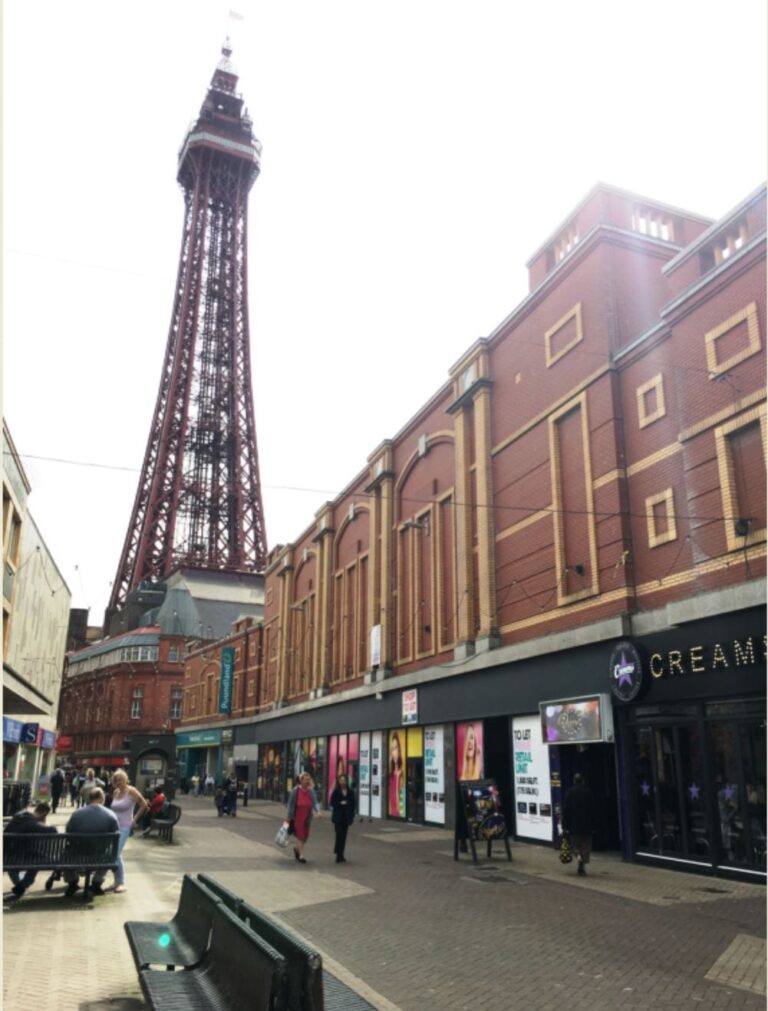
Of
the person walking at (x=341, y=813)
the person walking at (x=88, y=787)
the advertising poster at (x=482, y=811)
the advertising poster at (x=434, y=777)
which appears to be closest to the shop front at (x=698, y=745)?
the advertising poster at (x=482, y=811)

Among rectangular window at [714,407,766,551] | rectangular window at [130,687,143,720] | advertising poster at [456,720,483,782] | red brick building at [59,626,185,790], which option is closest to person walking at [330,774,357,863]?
advertising poster at [456,720,483,782]

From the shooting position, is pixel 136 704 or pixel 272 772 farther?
pixel 136 704

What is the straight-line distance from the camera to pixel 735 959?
773 centimetres

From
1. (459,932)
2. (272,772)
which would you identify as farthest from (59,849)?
(272,772)

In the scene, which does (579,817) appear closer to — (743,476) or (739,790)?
(739,790)

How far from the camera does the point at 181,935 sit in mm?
6762

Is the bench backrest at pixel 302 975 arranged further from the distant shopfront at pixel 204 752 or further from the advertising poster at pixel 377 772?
the distant shopfront at pixel 204 752

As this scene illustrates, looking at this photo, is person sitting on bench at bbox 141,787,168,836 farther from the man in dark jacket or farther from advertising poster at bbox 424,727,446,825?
the man in dark jacket

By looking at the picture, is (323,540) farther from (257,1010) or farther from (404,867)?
(257,1010)

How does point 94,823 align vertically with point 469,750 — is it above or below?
below

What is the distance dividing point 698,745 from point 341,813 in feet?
22.5

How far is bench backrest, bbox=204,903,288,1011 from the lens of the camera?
13.6 feet

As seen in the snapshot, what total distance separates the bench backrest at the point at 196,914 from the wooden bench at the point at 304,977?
19.5 inches

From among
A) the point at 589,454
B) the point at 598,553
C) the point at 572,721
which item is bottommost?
the point at 572,721
